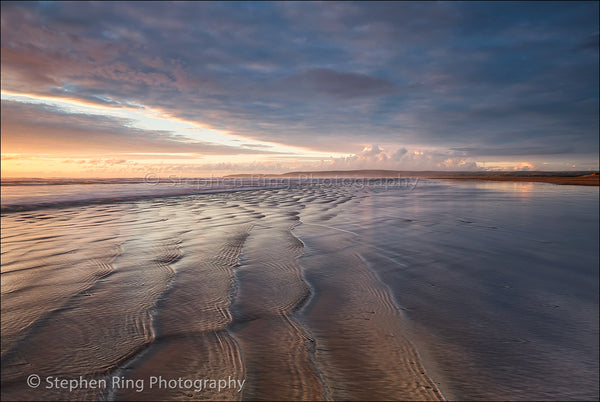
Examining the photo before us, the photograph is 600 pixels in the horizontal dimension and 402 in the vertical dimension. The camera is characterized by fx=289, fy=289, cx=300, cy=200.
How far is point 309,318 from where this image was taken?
313 cm

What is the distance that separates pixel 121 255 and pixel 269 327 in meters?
4.11

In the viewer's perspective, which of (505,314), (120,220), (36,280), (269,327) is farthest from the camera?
(120,220)

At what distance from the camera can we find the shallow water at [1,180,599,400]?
2199mm

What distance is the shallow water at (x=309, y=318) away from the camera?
2.20 metres

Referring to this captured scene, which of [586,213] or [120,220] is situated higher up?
[586,213]

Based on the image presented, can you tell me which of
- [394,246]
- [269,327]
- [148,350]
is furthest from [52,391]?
[394,246]

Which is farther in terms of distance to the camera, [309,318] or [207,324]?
[309,318]

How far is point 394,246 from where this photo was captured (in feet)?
20.6

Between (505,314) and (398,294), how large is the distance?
3.74 feet

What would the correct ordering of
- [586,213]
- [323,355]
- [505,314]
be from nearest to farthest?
[323,355]
[505,314]
[586,213]

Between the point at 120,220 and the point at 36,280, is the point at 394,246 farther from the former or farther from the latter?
the point at 120,220

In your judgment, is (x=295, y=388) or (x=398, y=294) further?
(x=398, y=294)

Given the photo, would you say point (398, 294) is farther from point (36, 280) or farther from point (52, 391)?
point (36, 280)

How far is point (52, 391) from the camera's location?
2.06 meters
